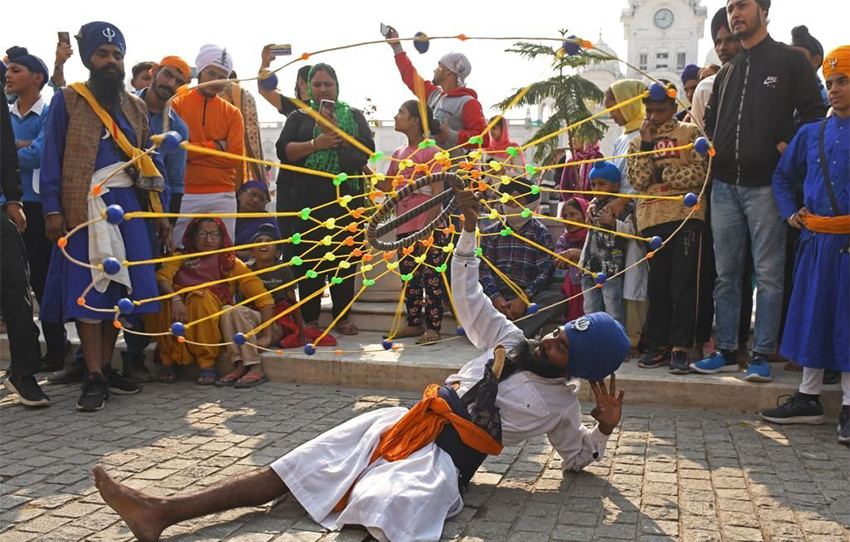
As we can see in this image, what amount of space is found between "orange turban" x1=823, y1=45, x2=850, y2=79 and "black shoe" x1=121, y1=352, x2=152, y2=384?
5.60m

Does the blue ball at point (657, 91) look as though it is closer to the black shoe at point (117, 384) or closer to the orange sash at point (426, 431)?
the orange sash at point (426, 431)

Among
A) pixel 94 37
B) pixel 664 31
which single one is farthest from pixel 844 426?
pixel 664 31

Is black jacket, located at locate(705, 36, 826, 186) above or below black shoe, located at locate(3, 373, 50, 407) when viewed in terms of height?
above

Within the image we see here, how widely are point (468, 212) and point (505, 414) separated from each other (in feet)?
3.43

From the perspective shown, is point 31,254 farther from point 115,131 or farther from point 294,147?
point 294,147

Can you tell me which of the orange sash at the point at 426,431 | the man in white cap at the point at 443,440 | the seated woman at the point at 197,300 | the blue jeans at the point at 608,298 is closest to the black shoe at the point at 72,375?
the seated woman at the point at 197,300

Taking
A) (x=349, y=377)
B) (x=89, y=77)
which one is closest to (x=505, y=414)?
(x=349, y=377)

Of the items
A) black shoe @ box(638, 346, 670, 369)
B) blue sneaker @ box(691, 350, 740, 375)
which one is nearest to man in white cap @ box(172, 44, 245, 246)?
black shoe @ box(638, 346, 670, 369)

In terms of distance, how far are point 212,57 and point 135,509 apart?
15.2 ft

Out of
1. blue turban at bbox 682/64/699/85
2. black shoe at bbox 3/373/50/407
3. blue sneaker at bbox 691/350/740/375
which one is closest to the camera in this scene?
black shoe at bbox 3/373/50/407

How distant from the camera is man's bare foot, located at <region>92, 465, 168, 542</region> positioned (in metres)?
3.44

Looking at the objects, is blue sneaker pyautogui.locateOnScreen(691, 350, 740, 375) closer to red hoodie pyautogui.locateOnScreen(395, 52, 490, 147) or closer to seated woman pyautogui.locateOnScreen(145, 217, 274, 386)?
red hoodie pyautogui.locateOnScreen(395, 52, 490, 147)

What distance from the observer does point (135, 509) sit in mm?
3471

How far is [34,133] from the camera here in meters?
7.11
